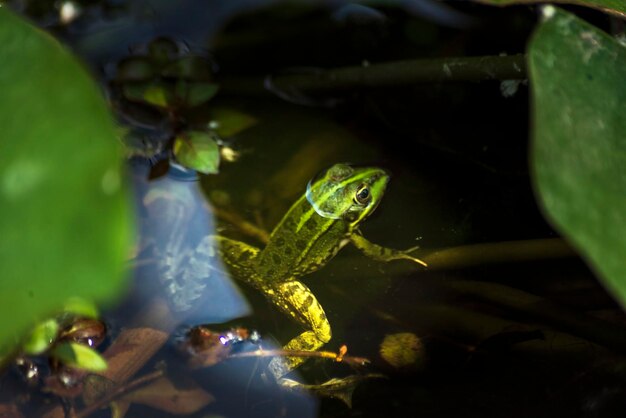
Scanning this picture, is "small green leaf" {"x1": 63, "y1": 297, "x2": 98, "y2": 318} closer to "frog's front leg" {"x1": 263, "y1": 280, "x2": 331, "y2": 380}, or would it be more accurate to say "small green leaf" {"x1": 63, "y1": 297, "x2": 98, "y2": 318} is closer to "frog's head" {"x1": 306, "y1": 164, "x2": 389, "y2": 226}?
"frog's front leg" {"x1": 263, "y1": 280, "x2": 331, "y2": 380}

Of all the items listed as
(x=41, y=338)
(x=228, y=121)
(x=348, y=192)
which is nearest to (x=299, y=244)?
(x=348, y=192)

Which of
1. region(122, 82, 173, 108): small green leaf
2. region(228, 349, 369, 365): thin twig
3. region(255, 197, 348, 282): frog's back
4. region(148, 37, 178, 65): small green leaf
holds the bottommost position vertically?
region(228, 349, 369, 365): thin twig

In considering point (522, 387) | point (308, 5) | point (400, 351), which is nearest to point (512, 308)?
point (522, 387)

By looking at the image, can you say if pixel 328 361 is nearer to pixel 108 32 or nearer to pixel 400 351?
pixel 400 351

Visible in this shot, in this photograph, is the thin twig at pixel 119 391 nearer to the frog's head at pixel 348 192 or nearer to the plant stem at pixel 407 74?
the frog's head at pixel 348 192

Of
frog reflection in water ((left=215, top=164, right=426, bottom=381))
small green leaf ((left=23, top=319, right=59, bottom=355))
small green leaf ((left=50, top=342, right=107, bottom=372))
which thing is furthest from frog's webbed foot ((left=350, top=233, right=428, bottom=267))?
small green leaf ((left=23, top=319, right=59, bottom=355))

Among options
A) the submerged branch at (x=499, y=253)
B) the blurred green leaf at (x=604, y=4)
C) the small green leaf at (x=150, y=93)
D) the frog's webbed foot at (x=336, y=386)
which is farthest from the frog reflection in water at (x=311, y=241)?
the blurred green leaf at (x=604, y=4)
